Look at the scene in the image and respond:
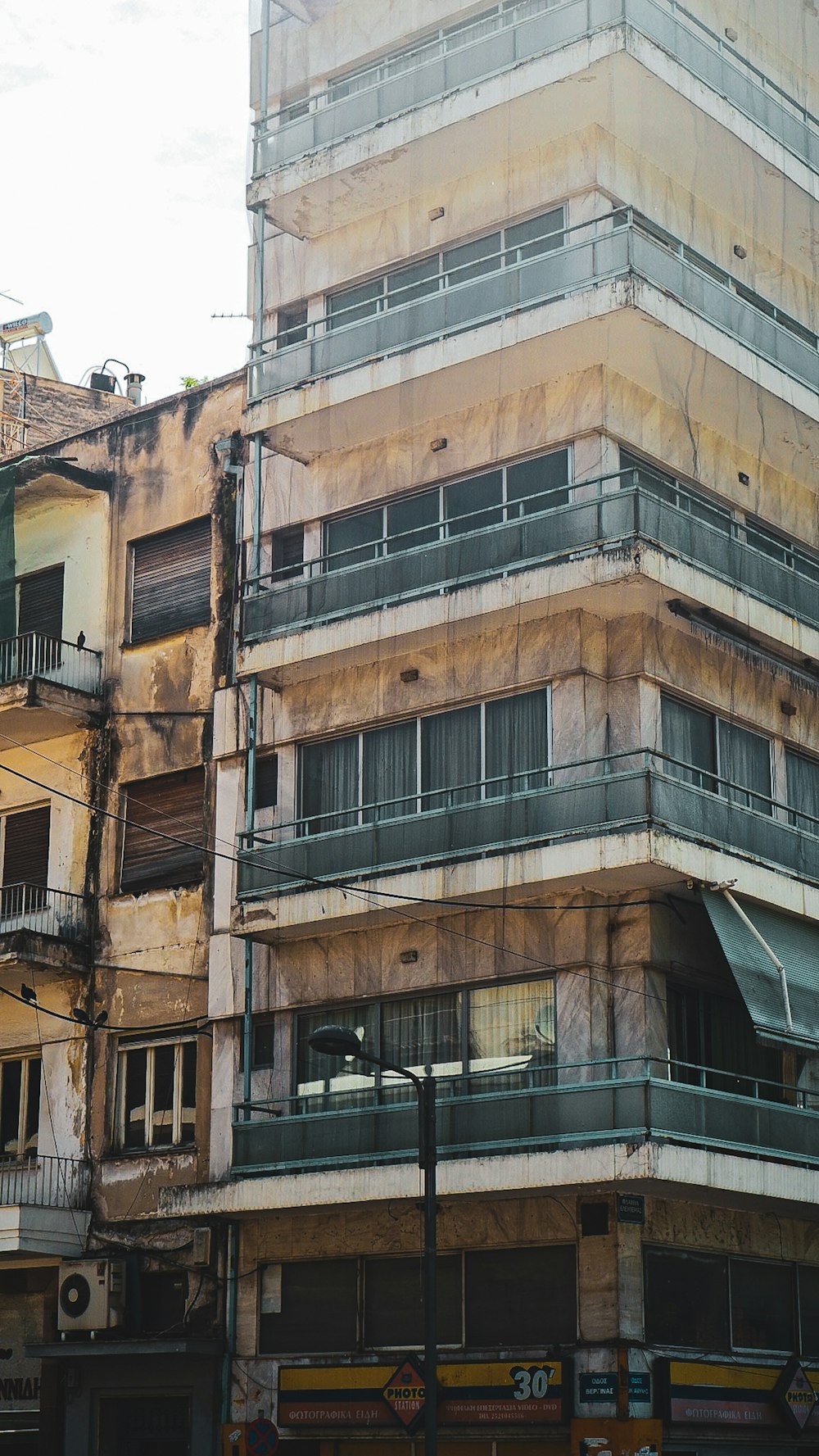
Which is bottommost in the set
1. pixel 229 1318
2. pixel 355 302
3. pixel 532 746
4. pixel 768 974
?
pixel 229 1318

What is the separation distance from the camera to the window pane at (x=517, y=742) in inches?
949

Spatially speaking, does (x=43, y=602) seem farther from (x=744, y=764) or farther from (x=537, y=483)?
(x=744, y=764)

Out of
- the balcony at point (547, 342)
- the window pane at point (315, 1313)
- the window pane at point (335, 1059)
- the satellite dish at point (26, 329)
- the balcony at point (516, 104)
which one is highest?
the satellite dish at point (26, 329)

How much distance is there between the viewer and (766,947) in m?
23.1

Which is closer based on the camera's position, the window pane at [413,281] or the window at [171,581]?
the window pane at [413,281]

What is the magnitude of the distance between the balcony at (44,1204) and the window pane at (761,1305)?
902cm

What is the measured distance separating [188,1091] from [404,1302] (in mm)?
4661

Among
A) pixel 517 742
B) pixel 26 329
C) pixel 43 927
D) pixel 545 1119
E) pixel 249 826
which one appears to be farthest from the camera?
pixel 26 329

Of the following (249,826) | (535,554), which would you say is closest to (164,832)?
(249,826)

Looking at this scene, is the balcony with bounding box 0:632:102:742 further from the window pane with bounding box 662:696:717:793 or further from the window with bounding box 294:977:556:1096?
the window pane with bounding box 662:696:717:793

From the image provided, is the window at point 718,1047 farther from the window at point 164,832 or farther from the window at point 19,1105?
the window at point 19,1105

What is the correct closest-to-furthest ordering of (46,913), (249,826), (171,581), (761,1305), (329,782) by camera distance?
(761,1305)
(249,826)
(329,782)
(46,913)
(171,581)

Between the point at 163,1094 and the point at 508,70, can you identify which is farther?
the point at 163,1094

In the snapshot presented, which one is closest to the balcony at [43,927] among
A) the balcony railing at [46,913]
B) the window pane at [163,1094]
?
the balcony railing at [46,913]
